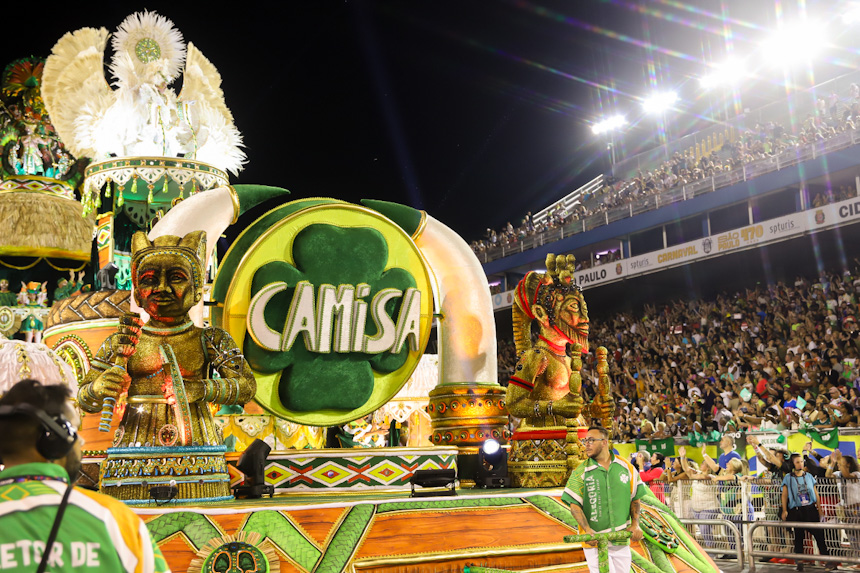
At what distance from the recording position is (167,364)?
4887mm

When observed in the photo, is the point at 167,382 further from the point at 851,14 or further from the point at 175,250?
the point at 851,14

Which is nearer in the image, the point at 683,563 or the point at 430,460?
the point at 683,563

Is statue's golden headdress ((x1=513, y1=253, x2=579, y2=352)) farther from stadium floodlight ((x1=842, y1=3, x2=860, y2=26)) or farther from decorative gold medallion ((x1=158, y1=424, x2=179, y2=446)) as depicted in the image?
stadium floodlight ((x1=842, y1=3, x2=860, y2=26))

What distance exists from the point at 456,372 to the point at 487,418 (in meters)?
0.44

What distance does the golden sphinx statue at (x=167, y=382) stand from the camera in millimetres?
4648

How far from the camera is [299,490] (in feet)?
18.8

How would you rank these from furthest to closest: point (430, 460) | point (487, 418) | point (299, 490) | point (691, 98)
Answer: point (691, 98), point (487, 418), point (430, 460), point (299, 490)

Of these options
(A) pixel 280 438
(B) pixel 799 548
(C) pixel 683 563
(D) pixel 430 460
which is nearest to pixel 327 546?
(D) pixel 430 460

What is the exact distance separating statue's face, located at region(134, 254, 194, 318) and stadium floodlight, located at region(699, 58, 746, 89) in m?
28.0

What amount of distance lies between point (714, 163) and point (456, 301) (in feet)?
57.8

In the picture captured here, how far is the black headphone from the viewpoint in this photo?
207 centimetres

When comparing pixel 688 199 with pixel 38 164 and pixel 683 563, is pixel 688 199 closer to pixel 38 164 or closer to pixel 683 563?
pixel 38 164

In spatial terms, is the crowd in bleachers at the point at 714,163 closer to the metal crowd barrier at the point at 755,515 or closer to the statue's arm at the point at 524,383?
the metal crowd barrier at the point at 755,515

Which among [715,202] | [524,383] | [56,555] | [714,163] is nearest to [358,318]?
[524,383]
